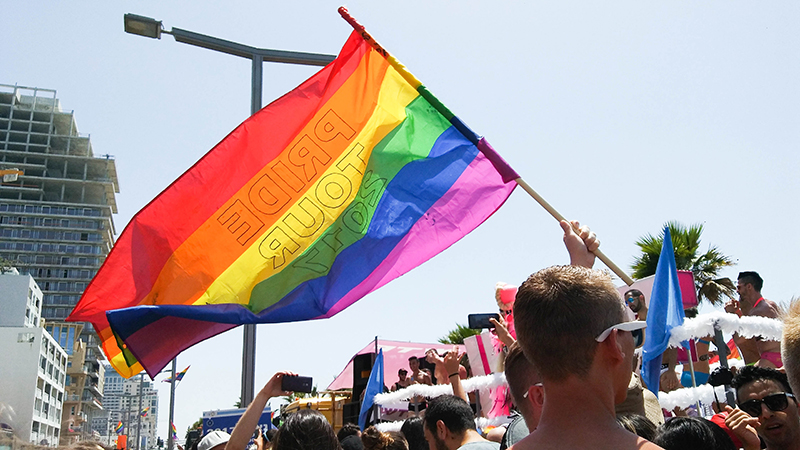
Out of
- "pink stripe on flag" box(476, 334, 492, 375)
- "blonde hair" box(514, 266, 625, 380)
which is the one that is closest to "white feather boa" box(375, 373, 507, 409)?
"pink stripe on flag" box(476, 334, 492, 375)

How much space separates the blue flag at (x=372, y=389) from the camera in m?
9.33

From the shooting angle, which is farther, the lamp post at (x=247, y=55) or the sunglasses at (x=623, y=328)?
the lamp post at (x=247, y=55)

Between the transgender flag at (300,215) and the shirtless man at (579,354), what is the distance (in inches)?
161

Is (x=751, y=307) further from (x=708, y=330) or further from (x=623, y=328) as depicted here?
(x=623, y=328)

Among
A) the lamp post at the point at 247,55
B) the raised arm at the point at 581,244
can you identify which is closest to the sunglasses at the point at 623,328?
the raised arm at the point at 581,244

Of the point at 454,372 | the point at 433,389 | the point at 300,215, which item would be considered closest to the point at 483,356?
the point at 433,389

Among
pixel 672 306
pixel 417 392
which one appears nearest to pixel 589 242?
pixel 672 306

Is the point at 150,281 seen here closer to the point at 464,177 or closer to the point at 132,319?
the point at 132,319

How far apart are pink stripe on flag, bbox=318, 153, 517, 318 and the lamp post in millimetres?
1776

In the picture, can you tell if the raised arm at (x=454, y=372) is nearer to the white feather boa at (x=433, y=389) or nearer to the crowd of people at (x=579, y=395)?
the crowd of people at (x=579, y=395)

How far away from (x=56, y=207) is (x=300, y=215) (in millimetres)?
162575

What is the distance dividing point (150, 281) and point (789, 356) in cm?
548

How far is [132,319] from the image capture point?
5863mm

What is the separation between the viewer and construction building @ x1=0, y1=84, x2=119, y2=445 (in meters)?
147
